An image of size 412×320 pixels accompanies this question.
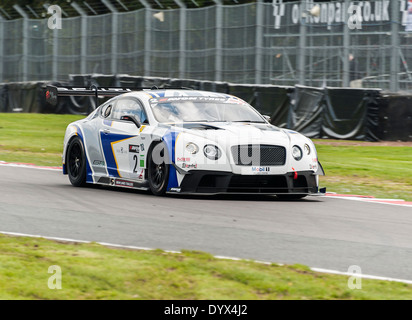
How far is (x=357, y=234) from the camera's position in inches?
315

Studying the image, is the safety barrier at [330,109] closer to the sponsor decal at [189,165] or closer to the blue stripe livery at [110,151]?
the blue stripe livery at [110,151]

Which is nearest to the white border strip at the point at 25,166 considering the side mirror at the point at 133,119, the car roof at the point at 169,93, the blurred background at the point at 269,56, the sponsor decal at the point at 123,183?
the car roof at the point at 169,93

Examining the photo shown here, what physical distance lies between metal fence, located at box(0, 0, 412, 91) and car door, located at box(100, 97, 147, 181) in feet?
36.8

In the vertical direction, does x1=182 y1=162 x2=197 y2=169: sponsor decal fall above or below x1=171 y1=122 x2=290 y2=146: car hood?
below

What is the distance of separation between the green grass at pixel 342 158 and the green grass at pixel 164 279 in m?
5.76

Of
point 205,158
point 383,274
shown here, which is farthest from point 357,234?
point 205,158

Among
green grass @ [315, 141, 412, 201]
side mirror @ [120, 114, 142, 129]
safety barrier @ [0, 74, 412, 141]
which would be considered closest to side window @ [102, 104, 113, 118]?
side mirror @ [120, 114, 142, 129]

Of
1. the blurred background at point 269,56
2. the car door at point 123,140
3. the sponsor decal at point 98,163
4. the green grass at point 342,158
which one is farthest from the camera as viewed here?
the blurred background at point 269,56

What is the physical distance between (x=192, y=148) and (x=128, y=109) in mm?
1861

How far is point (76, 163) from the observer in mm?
12203

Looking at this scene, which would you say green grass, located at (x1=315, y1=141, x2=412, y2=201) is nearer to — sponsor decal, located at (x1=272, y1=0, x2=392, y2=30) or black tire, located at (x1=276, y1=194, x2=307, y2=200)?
black tire, located at (x1=276, y1=194, x2=307, y2=200)

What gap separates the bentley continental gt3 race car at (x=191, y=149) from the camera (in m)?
9.97

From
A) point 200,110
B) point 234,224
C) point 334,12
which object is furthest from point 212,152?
point 334,12

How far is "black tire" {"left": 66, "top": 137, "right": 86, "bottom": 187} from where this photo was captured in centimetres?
1191
